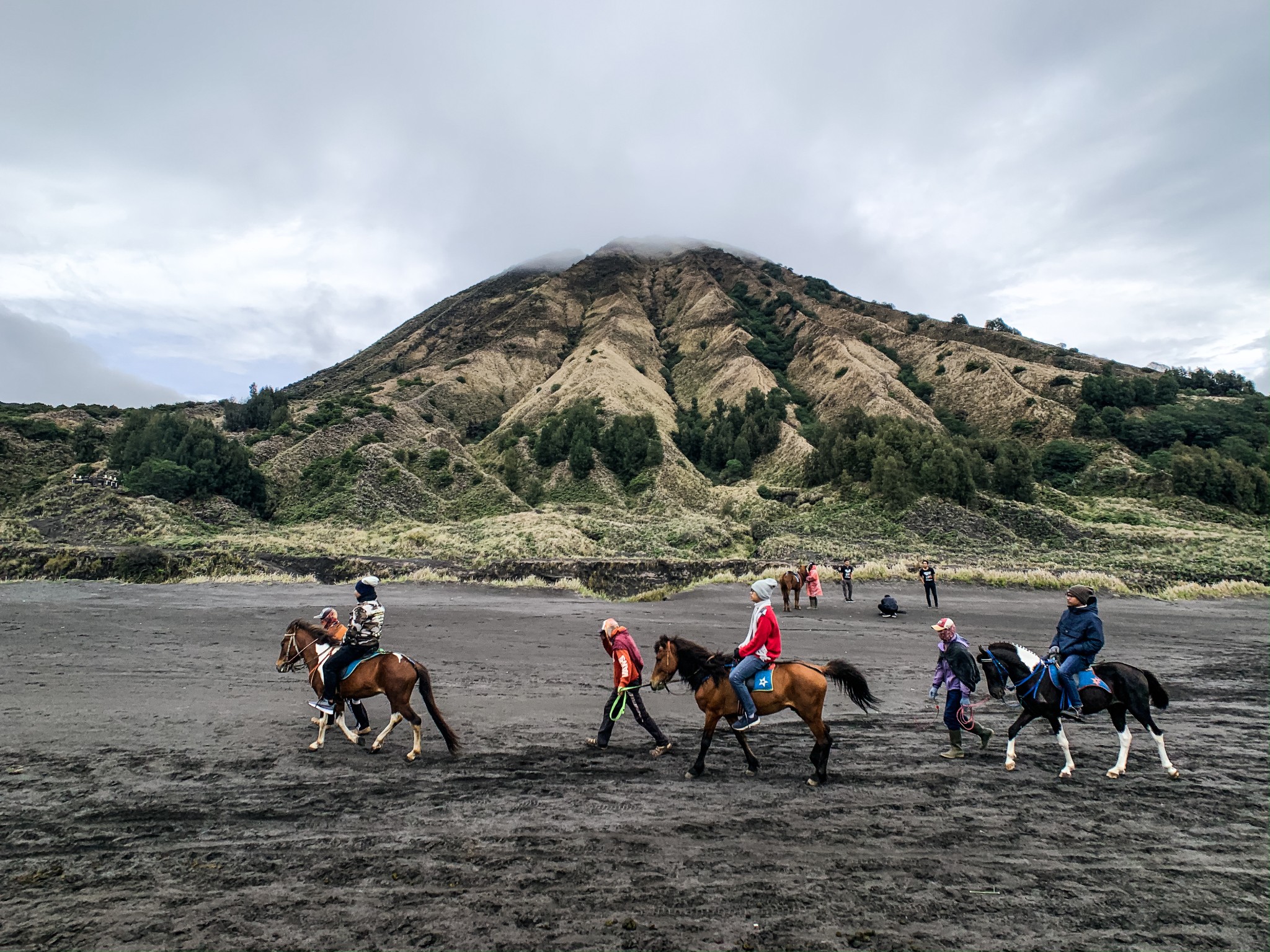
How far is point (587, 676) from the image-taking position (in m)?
11.3

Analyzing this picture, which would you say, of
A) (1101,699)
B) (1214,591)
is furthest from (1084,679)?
(1214,591)

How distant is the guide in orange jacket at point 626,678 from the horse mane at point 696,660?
0.62 metres

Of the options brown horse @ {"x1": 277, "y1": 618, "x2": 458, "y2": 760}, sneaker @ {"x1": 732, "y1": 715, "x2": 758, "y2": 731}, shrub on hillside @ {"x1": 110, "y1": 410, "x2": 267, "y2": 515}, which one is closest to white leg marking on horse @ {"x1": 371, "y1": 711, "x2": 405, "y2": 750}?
brown horse @ {"x1": 277, "y1": 618, "x2": 458, "y2": 760}

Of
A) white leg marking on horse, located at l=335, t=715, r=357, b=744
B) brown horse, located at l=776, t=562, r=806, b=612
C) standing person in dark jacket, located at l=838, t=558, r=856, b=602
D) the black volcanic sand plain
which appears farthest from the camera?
standing person in dark jacket, located at l=838, t=558, r=856, b=602

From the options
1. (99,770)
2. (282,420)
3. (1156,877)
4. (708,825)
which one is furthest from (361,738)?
(282,420)

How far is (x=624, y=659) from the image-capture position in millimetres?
7023

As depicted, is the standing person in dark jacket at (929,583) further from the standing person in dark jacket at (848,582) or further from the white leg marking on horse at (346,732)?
the white leg marking on horse at (346,732)

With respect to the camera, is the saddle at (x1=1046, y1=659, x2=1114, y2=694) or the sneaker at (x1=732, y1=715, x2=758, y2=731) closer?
the sneaker at (x1=732, y1=715, x2=758, y2=731)

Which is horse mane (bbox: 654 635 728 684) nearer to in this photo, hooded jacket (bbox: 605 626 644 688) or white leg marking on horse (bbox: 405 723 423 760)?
hooded jacket (bbox: 605 626 644 688)

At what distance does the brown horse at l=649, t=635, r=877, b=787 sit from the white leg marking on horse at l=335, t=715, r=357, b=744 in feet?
13.4

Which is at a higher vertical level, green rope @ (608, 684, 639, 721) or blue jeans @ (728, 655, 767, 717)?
blue jeans @ (728, 655, 767, 717)

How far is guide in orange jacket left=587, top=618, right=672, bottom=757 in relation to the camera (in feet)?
23.2

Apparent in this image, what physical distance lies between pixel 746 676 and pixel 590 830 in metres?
2.28

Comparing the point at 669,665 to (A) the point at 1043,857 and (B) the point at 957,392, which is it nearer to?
(A) the point at 1043,857
